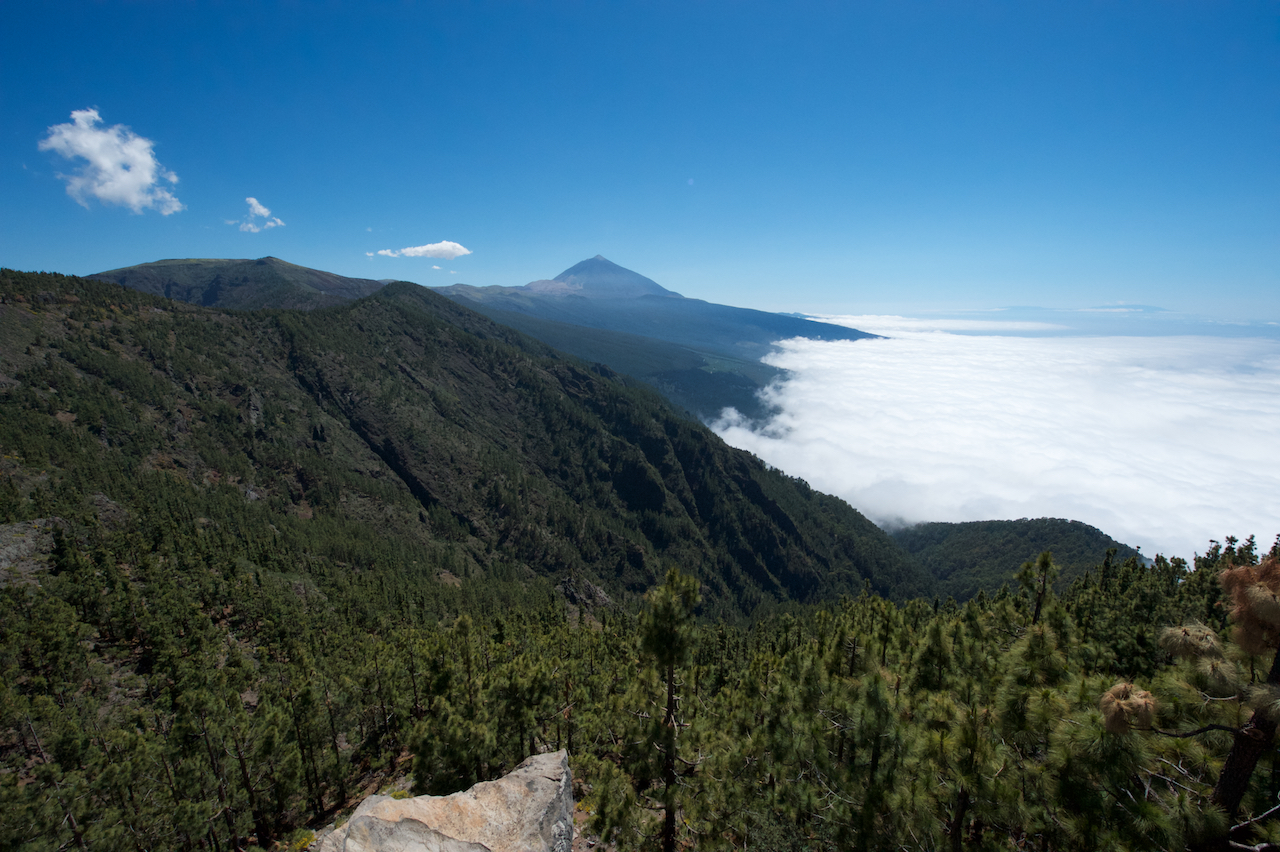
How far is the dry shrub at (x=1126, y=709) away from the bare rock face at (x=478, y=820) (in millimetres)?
12405

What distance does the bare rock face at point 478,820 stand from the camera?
1127cm

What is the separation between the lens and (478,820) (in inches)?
502

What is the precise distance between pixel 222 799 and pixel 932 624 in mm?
36031

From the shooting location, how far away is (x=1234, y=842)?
7.09m

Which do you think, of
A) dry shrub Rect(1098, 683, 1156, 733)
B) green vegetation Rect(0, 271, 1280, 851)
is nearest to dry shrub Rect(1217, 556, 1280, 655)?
green vegetation Rect(0, 271, 1280, 851)

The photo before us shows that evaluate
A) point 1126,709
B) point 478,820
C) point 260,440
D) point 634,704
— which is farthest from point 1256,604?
point 260,440

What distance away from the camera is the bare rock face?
11.3m

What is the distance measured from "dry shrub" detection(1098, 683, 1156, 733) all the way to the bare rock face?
12.4 m

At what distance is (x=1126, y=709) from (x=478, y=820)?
46.2ft

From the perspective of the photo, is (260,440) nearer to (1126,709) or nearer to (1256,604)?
(1126,709)

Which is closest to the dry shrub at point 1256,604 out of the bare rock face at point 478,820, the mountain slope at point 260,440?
the bare rock face at point 478,820

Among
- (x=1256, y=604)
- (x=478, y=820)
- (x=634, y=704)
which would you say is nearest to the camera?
(x=1256, y=604)

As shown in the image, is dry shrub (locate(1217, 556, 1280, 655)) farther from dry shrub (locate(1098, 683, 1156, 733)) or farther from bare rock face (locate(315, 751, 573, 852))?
bare rock face (locate(315, 751, 573, 852))

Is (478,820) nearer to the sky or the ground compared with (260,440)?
nearer to the sky
